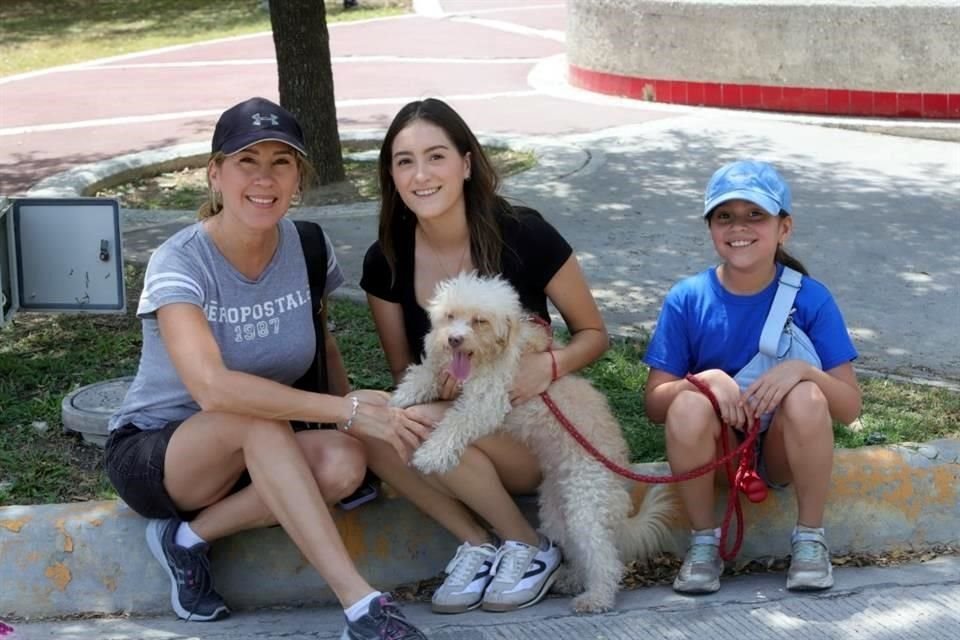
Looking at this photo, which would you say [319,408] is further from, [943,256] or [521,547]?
[943,256]

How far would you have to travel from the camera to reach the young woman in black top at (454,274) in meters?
4.01

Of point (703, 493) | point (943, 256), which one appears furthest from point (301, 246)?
point (943, 256)

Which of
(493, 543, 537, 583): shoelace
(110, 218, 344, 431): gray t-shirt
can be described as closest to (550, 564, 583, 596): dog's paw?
(493, 543, 537, 583): shoelace

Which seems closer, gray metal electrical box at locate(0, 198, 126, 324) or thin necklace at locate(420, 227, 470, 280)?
thin necklace at locate(420, 227, 470, 280)

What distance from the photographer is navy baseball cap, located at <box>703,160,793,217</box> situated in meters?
3.99

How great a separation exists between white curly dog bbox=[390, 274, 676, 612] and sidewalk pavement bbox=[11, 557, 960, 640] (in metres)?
0.12

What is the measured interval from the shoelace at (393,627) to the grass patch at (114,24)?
15173 mm

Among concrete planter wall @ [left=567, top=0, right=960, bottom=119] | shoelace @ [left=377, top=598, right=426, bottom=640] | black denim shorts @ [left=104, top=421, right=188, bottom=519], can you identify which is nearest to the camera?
shoelace @ [left=377, top=598, right=426, bottom=640]

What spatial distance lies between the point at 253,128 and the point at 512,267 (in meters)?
0.94

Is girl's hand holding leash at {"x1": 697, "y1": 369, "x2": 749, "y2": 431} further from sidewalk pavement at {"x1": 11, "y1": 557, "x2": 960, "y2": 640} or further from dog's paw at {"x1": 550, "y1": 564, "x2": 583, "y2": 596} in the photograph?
dog's paw at {"x1": 550, "y1": 564, "x2": 583, "y2": 596}

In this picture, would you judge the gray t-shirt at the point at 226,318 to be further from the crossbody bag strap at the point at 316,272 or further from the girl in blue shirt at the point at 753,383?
the girl in blue shirt at the point at 753,383

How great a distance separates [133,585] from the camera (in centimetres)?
413

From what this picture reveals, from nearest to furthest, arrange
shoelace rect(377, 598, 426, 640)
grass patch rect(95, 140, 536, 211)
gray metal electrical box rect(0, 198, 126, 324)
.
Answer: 1. shoelace rect(377, 598, 426, 640)
2. gray metal electrical box rect(0, 198, 126, 324)
3. grass patch rect(95, 140, 536, 211)

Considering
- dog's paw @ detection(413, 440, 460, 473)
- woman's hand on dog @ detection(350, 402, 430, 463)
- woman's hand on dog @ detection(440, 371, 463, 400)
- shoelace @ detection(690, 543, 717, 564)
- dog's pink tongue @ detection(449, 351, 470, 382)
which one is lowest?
shoelace @ detection(690, 543, 717, 564)
